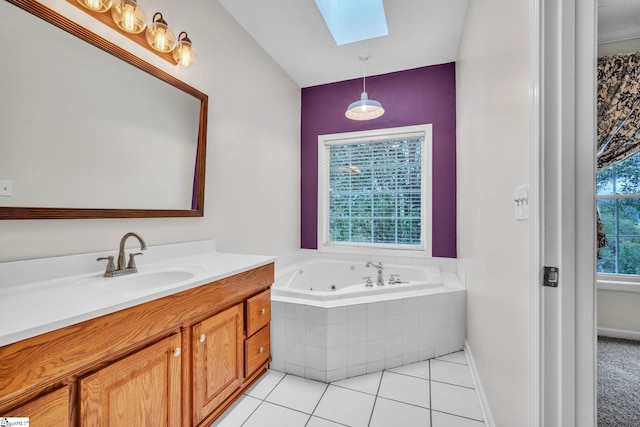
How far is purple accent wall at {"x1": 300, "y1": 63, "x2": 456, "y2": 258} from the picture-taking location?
9.48ft

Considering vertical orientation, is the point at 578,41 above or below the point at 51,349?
above

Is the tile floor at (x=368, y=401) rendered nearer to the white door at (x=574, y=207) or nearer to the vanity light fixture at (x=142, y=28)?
the white door at (x=574, y=207)

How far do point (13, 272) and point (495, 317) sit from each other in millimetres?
2106

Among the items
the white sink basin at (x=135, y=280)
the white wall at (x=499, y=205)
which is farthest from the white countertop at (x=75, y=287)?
the white wall at (x=499, y=205)

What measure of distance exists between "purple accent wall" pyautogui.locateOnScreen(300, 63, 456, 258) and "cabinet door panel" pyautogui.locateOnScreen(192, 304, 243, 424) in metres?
1.89

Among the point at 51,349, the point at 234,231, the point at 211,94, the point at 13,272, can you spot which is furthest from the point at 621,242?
the point at 13,272

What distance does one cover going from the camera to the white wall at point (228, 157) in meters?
1.26

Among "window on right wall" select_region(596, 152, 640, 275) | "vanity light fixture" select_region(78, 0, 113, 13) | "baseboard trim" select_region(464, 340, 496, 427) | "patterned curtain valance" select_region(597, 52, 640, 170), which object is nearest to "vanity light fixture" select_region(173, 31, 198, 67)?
"vanity light fixture" select_region(78, 0, 113, 13)

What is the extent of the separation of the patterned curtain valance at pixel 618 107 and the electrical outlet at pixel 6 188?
3.79 meters

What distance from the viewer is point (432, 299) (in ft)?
7.05

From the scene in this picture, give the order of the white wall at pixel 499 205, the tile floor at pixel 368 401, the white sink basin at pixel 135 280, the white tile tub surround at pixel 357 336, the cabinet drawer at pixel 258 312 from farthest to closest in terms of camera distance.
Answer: the white tile tub surround at pixel 357 336
the cabinet drawer at pixel 258 312
the tile floor at pixel 368 401
the white sink basin at pixel 135 280
the white wall at pixel 499 205

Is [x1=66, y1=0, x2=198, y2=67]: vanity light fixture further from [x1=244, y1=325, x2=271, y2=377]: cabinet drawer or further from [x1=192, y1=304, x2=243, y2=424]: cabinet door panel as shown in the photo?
[x1=244, y1=325, x2=271, y2=377]: cabinet drawer

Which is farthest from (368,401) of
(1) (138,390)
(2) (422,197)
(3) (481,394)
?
(2) (422,197)

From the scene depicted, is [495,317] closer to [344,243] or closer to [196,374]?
[196,374]
